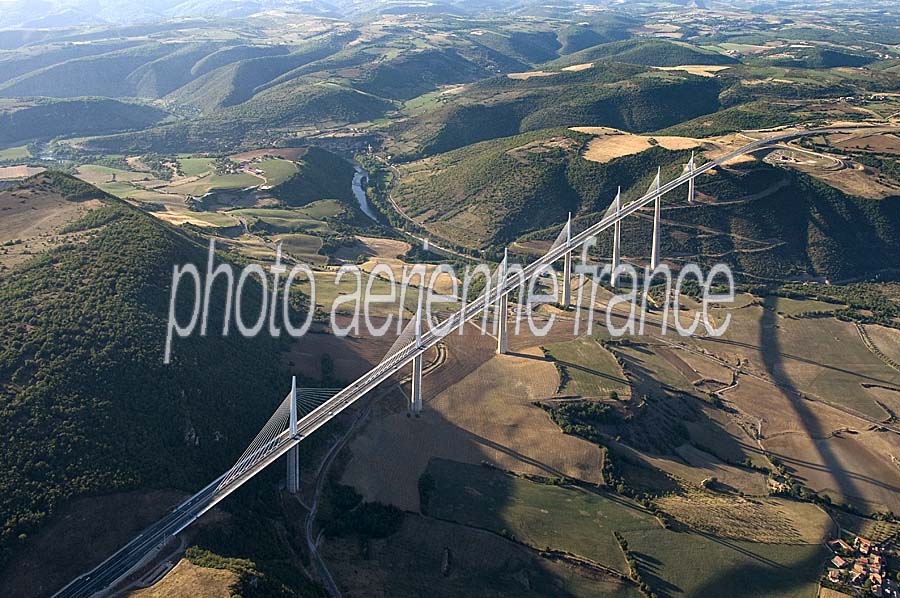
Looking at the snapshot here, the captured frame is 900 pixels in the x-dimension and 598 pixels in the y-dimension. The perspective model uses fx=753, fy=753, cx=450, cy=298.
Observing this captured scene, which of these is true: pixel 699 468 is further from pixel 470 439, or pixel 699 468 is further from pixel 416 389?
pixel 416 389

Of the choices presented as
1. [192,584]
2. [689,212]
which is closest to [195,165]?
[689,212]

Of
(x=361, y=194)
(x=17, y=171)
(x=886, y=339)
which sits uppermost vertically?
(x=17, y=171)

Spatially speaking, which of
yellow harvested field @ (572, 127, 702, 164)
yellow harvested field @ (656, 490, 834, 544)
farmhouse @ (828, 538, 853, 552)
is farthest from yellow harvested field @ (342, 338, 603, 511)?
yellow harvested field @ (572, 127, 702, 164)

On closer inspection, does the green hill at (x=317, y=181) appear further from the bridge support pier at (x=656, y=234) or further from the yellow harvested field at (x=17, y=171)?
the bridge support pier at (x=656, y=234)

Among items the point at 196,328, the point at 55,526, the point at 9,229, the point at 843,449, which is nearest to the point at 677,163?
the point at 843,449

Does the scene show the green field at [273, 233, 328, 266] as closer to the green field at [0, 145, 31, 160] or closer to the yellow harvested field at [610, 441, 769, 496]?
the yellow harvested field at [610, 441, 769, 496]

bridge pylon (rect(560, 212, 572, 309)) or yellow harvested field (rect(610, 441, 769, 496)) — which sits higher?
bridge pylon (rect(560, 212, 572, 309))

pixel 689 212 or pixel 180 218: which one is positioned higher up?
pixel 180 218
